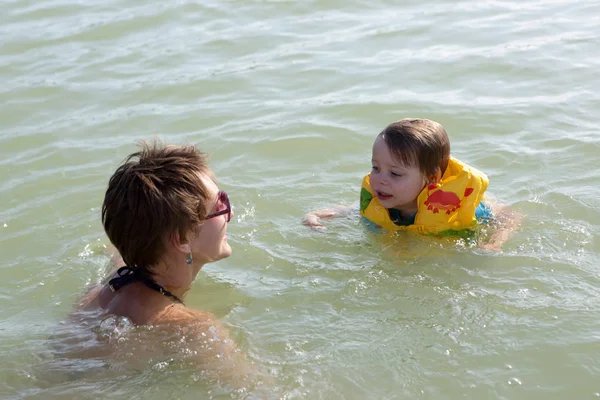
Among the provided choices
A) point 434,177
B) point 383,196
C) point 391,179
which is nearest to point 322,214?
point 383,196

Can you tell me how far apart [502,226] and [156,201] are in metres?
2.61

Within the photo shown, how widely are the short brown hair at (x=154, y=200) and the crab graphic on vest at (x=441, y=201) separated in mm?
1891

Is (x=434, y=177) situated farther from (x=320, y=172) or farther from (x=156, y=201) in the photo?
(x=156, y=201)

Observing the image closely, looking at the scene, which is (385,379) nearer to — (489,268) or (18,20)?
(489,268)

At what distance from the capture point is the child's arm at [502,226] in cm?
528

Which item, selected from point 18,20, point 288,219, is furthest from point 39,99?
point 288,219

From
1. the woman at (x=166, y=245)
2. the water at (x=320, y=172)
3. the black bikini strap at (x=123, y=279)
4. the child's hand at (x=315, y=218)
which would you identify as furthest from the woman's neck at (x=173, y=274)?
the child's hand at (x=315, y=218)

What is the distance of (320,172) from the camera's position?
666 cm

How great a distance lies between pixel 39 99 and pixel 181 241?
5126mm

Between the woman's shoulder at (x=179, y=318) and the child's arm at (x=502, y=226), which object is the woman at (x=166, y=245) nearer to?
the woman's shoulder at (x=179, y=318)

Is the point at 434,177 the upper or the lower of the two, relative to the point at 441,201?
upper

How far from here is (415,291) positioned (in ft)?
15.6

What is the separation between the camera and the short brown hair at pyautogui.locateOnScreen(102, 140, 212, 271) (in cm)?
395

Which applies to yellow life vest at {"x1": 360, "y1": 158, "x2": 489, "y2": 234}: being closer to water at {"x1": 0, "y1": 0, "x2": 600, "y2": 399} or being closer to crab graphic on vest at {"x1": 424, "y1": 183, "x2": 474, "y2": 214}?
crab graphic on vest at {"x1": 424, "y1": 183, "x2": 474, "y2": 214}
